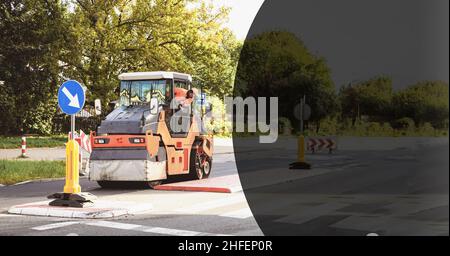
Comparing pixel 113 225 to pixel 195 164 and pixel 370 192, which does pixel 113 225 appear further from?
pixel 195 164

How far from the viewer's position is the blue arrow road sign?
7.99 m

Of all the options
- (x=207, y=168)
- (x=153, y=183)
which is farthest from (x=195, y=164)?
(x=153, y=183)

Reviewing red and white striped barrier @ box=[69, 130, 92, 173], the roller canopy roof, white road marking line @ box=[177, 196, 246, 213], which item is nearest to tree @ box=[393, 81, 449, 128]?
white road marking line @ box=[177, 196, 246, 213]

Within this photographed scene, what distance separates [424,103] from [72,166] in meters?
7.10

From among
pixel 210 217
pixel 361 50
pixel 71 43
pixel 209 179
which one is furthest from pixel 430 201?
pixel 71 43

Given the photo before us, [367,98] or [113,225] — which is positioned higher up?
[367,98]

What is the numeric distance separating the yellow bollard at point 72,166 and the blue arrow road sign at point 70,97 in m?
0.49

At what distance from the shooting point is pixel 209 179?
37.6ft

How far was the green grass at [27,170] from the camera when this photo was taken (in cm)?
1193

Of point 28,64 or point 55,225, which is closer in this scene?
point 55,225

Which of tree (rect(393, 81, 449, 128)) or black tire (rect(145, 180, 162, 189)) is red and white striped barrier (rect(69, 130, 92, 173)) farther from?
tree (rect(393, 81, 449, 128))

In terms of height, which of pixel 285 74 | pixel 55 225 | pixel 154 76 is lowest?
pixel 55 225

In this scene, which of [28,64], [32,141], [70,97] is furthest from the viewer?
[32,141]

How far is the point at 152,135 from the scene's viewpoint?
1026 cm
